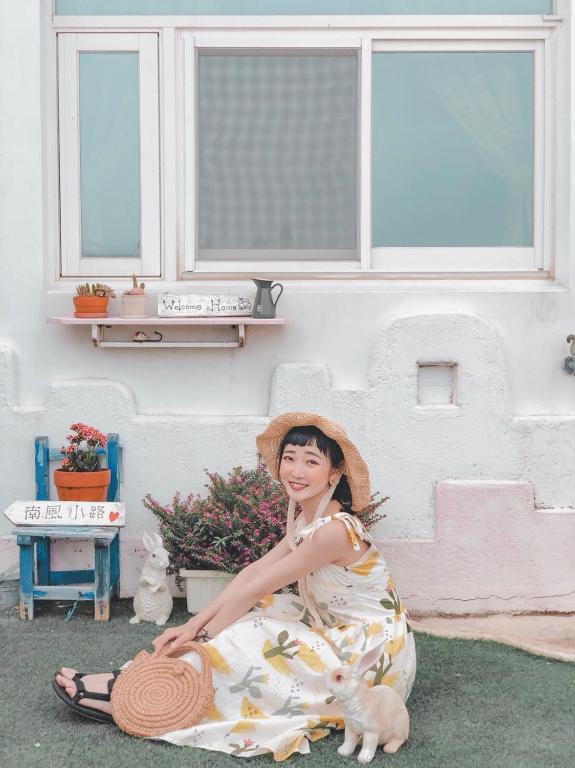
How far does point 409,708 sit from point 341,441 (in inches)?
42.5

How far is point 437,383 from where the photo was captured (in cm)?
560

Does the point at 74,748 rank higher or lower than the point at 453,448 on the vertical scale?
lower

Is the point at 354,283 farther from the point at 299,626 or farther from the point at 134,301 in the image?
the point at 299,626

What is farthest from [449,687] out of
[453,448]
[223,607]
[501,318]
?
[501,318]

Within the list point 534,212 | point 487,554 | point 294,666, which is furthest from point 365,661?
point 534,212

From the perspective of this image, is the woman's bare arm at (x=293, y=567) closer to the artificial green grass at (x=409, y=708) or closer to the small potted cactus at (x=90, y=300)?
the artificial green grass at (x=409, y=708)

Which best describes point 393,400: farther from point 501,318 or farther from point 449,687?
point 449,687

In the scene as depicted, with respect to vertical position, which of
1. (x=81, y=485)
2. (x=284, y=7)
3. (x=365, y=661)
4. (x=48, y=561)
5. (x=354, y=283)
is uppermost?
(x=284, y=7)

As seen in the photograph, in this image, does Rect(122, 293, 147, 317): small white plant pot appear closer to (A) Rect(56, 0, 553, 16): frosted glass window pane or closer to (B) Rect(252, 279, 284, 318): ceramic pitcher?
(B) Rect(252, 279, 284, 318): ceramic pitcher

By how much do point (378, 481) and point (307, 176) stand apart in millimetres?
1655

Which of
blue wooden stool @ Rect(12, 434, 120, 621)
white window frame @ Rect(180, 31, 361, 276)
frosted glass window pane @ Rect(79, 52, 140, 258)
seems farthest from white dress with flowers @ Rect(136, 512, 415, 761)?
frosted glass window pane @ Rect(79, 52, 140, 258)

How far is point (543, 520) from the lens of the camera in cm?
552

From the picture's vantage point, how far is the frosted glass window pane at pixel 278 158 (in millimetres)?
5707

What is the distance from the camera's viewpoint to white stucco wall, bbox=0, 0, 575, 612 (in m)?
5.53
